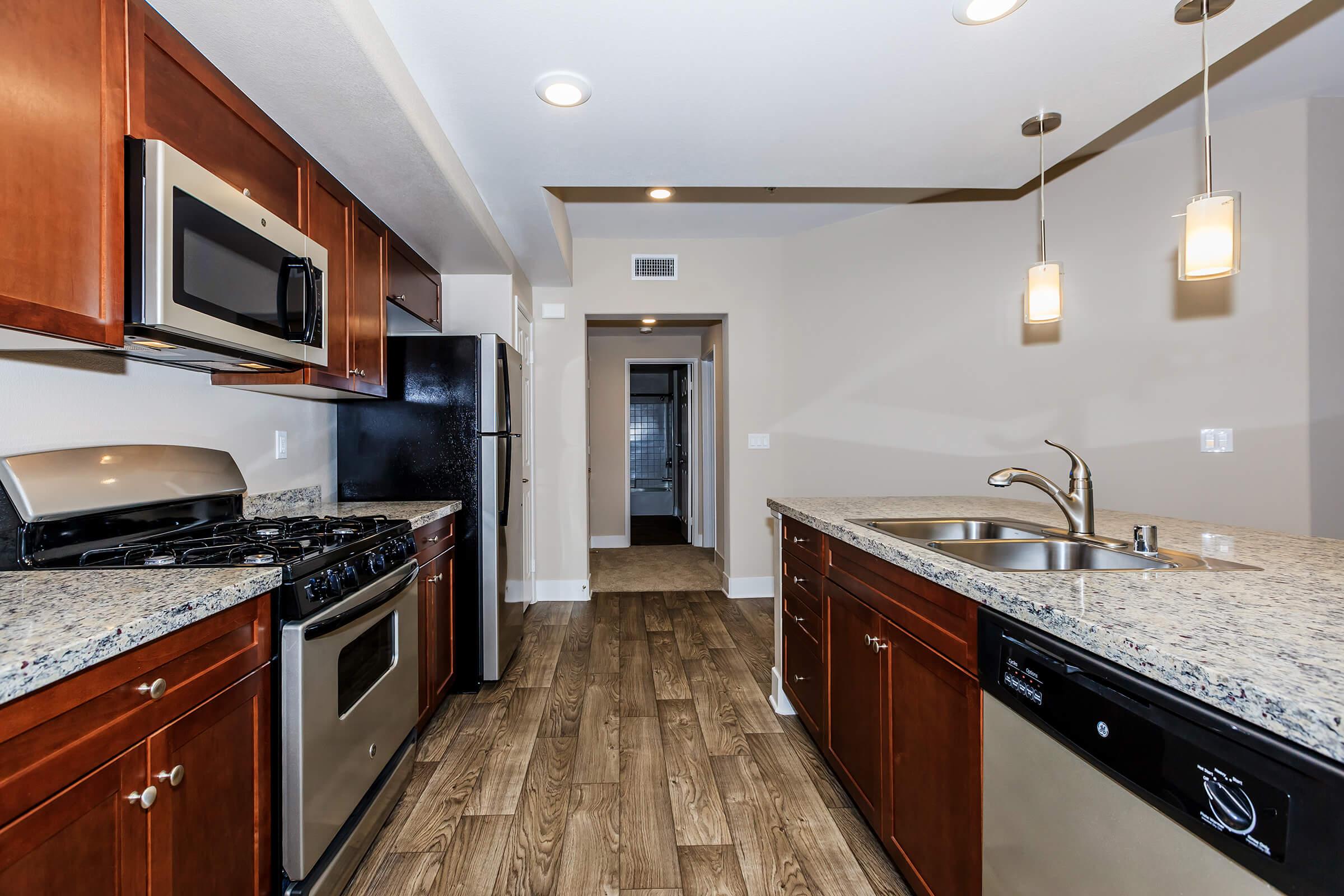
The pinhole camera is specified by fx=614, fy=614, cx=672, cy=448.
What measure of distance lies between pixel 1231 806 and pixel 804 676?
A: 1.72m

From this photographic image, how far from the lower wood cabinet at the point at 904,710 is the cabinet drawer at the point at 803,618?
2 cm

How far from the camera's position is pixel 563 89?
1983 mm

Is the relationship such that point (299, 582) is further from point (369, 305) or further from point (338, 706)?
point (369, 305)

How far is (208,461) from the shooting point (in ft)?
6.53

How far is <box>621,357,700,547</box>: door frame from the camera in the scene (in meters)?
6.59

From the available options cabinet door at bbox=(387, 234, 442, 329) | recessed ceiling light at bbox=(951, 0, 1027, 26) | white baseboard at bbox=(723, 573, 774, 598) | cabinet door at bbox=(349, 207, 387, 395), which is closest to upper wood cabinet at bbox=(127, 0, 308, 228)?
cabinet door at bbox=(349, 207, 387, 395)

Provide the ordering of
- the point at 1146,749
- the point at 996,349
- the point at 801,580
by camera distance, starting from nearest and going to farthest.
→ the point at 1146,749 → the point at 801,580 → the point at 996,349

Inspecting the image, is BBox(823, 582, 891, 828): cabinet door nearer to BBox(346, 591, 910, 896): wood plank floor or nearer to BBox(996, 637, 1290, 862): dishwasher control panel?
BBox(346, 591, 910, 896): wood plank floor

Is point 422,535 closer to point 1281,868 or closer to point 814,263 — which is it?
point 1281,868

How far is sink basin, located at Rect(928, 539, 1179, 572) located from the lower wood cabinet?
0.22 m

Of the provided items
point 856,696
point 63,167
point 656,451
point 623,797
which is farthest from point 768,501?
point 656,451

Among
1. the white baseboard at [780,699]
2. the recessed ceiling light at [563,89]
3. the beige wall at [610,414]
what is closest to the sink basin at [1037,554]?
the white baseboard at [780,699]

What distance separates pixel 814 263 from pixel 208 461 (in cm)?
372

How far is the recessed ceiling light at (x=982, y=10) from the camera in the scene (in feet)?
5.23
